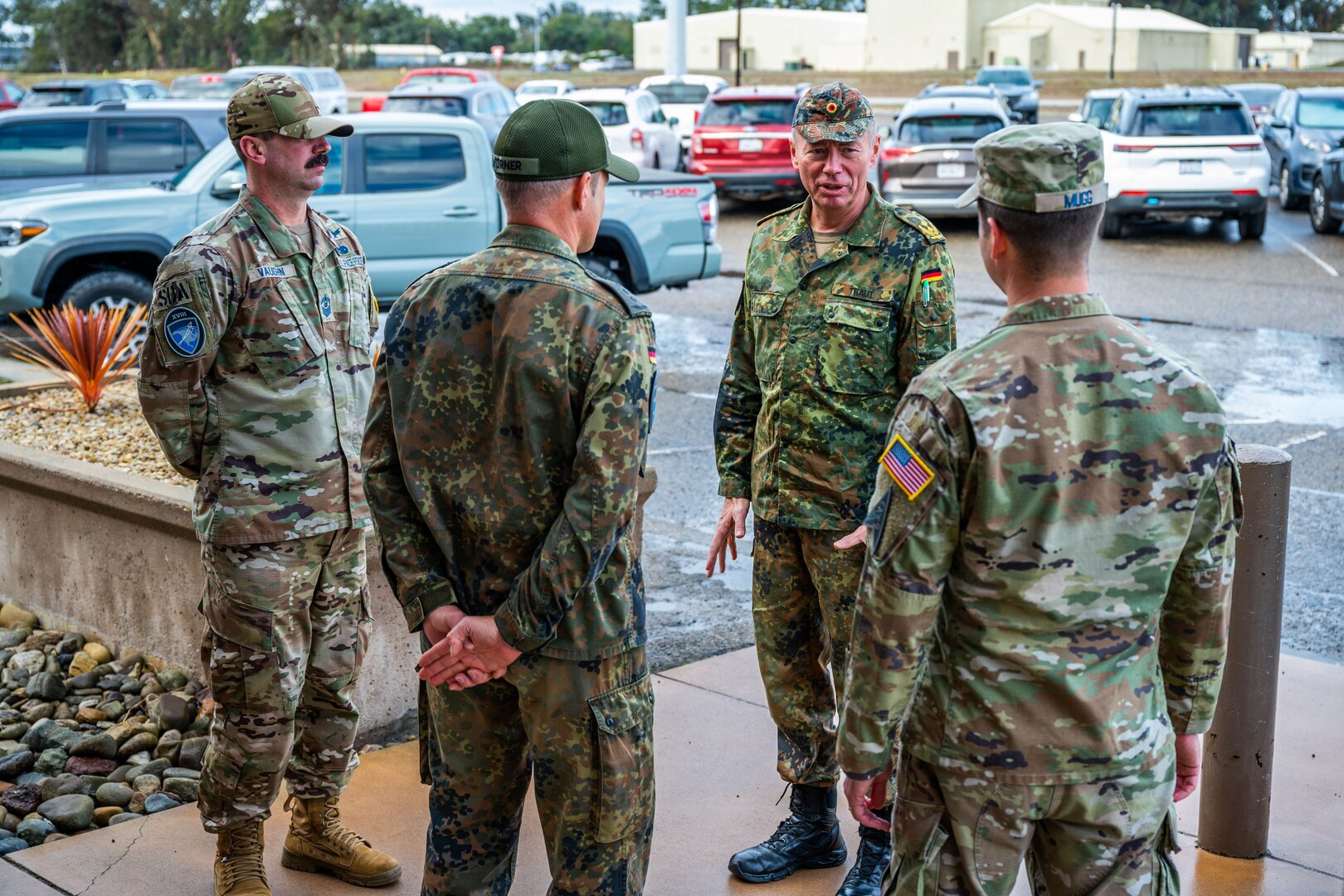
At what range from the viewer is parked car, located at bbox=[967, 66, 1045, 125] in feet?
123

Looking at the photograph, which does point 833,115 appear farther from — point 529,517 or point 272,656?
point 272,656

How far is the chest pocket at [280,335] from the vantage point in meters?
3.47

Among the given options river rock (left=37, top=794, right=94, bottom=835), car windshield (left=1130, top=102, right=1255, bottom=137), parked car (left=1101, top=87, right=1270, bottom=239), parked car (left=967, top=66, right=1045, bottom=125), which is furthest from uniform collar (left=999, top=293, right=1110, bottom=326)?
parked car (left=967, top=66, right=1045, bottom=125)

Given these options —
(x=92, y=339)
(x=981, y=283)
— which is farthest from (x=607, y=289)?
(x=981, y=283)

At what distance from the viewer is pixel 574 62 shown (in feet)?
307

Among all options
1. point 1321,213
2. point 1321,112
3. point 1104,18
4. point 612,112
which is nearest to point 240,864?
point 1321,213

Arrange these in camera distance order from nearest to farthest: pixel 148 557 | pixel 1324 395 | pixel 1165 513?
pixel 1165 513 → pixel 148 557 → pixel 1324 395

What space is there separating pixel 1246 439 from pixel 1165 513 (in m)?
6.61

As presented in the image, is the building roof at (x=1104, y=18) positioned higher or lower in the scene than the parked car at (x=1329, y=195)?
higher

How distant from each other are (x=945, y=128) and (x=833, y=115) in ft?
50.2

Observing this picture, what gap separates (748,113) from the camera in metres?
19.9

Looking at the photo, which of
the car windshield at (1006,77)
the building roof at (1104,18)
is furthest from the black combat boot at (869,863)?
the building roof at (1104,18)

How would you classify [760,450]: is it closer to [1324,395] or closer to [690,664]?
[690,664]

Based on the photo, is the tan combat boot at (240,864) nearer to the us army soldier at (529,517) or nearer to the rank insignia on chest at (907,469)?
the us army soldier at (529,517)
